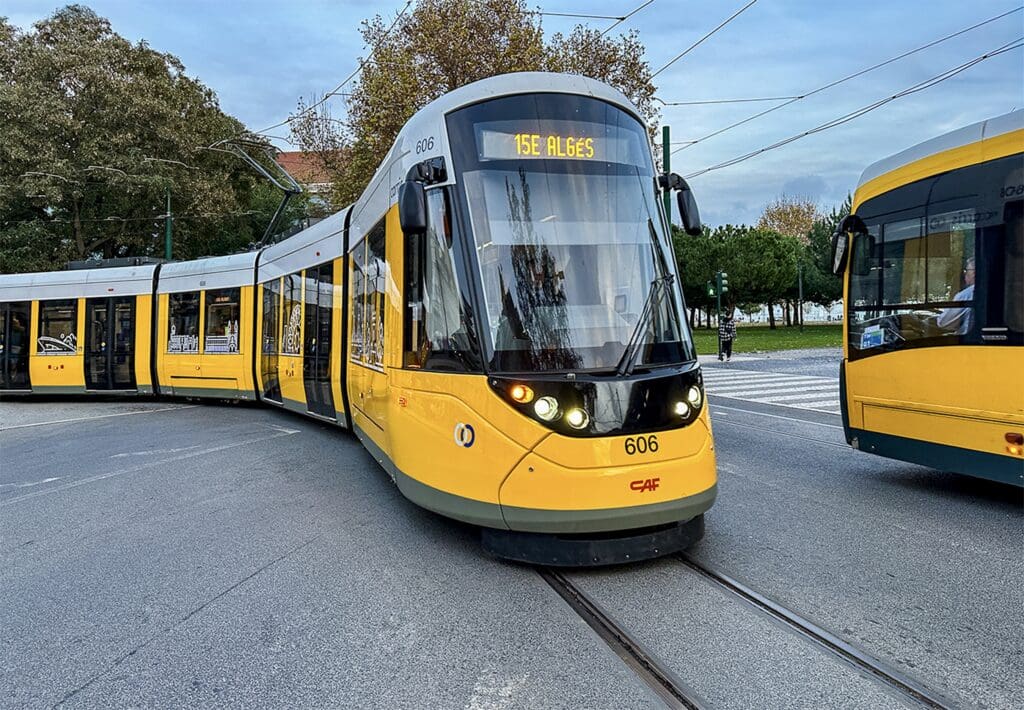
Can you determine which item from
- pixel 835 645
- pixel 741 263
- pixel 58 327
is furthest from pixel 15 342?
pixel 741 263

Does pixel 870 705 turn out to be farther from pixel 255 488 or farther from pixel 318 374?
pixel 318 374

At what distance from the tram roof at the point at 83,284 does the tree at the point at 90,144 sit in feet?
33.1

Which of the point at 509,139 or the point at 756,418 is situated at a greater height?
the point at 509,139

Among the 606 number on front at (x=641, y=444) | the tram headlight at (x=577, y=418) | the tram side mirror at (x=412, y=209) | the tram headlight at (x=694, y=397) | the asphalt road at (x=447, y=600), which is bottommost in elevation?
the asphalt road at (x=447, y=600)

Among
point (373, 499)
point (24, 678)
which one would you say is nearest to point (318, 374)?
point (373, 499)

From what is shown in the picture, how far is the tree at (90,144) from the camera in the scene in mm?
23984

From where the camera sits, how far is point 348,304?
27.2 feet

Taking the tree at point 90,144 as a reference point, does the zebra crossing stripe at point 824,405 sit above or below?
below

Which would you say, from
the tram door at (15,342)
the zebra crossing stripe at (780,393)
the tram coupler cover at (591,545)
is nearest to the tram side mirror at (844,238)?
the tram coupler cover at (591,545)

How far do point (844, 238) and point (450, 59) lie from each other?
13727 mm

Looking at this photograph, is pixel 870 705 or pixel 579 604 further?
pixel 579 604

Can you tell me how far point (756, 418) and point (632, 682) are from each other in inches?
355

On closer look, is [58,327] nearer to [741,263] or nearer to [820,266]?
[741,263]

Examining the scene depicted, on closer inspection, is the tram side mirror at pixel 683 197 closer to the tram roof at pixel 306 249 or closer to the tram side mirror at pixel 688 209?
the tram side mirror at pixel 688 209
